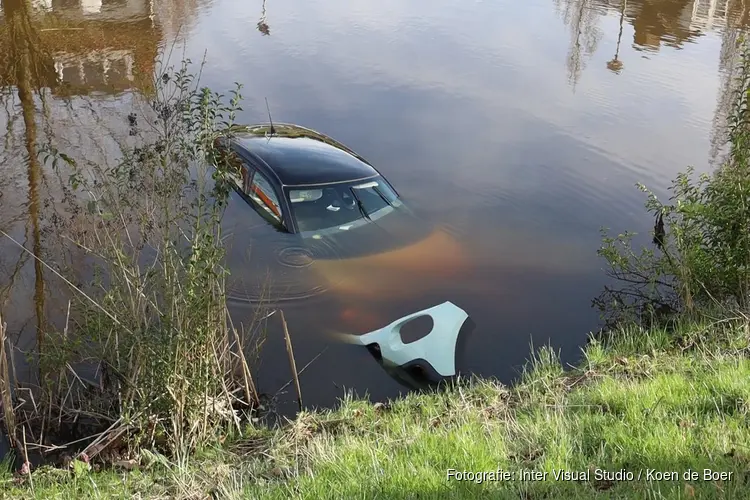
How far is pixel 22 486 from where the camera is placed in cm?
451

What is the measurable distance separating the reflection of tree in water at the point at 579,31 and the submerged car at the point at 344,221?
9503 mm

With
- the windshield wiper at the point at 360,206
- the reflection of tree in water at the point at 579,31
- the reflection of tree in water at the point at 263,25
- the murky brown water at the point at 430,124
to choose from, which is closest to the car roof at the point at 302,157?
the windshield wiper at the point at 360,206

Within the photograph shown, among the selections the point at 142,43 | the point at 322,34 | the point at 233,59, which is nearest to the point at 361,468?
the point at 233,59

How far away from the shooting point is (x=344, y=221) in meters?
8.05

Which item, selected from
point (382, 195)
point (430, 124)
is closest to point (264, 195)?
point (382, 195)

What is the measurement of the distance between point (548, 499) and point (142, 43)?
16701mm

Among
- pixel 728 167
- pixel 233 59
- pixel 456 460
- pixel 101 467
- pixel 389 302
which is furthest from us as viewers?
pixel 233 59

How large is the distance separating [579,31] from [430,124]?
34.5 ft

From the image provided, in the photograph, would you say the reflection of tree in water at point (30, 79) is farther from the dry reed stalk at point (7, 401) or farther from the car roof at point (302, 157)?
the car roof at point (302, 157)

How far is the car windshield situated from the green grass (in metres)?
2.75

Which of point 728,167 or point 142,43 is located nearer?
point 728,167

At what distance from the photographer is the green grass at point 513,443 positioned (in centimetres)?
356

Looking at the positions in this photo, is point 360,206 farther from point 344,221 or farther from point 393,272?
point 393,272

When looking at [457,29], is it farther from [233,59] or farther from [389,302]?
[389,302]
